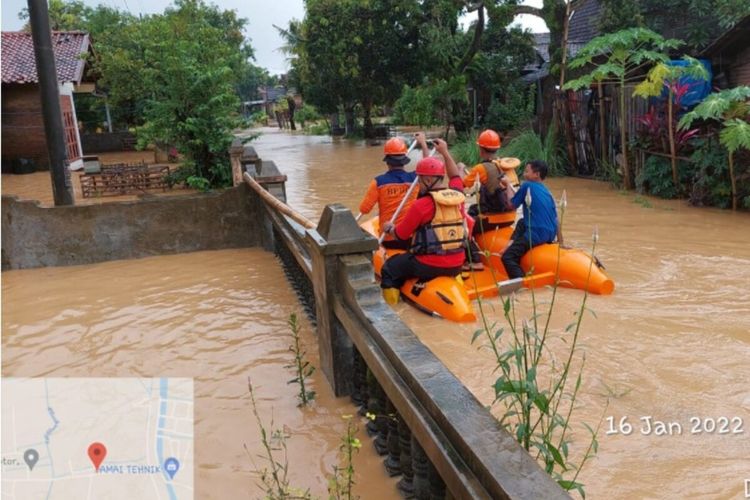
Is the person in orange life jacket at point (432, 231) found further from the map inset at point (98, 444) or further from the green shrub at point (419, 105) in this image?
the green shrub at point (419, 105)

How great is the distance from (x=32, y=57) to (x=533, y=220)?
19487 mm

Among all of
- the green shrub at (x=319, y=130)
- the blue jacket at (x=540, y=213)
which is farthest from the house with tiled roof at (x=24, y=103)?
the green shrub at (x=319, y=130)

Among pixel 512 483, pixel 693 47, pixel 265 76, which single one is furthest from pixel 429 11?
pixel 265 76

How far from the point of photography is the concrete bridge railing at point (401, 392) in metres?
2.21

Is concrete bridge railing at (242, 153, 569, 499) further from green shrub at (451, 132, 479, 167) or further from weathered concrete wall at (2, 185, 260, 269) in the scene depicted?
green shrub at (451, 132, 479, 167)

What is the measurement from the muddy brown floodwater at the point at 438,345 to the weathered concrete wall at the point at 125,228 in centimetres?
23

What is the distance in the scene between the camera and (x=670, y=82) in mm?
10883

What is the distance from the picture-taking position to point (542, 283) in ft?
21.3

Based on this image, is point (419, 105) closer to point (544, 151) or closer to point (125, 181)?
point (544, 151)

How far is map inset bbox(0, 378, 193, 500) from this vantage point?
3205mm

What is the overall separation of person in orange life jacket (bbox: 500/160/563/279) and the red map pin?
4097 mm

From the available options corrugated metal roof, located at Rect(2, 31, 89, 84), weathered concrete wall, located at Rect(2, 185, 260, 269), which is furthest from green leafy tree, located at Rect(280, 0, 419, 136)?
weathered concrete wall, located at Rect(2, 185, 260, 269)

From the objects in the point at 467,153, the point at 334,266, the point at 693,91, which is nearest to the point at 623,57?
the point at 693,91
